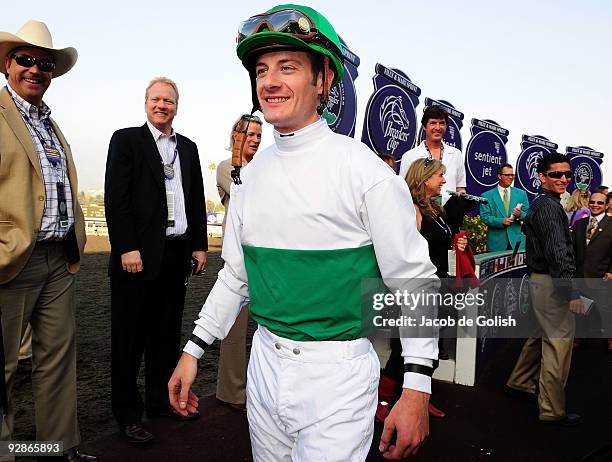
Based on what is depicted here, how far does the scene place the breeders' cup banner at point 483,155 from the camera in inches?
369

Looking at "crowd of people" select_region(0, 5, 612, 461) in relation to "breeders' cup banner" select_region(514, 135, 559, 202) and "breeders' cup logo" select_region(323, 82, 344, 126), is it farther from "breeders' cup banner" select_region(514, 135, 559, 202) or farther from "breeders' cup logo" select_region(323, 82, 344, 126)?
"breeders' cup banner" select_region(514, 135, 559, 202)

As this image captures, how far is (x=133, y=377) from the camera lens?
145 inches

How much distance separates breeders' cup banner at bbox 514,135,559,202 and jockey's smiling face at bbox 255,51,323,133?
1099 centimetres

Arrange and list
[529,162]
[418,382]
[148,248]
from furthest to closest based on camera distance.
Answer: [529,162] < [148,248] < [418,382]

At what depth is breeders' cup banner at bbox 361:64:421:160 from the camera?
232 inches

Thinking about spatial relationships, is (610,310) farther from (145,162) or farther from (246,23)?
(246,23)

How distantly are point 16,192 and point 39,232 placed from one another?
Answer: 27cm

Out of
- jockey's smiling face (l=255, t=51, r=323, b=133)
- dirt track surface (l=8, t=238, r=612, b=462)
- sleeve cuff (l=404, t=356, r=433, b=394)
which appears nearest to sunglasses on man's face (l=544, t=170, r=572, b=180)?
dirt track surface (l=8, t=238, r=612, b=462)

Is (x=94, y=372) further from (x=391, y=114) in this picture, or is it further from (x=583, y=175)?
(x=583, y=175)

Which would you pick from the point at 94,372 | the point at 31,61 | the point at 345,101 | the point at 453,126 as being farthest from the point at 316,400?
the point at 453,126

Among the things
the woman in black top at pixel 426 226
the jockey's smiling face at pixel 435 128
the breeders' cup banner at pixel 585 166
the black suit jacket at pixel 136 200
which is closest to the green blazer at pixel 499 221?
the jockey's smiling face at pixel 435 128

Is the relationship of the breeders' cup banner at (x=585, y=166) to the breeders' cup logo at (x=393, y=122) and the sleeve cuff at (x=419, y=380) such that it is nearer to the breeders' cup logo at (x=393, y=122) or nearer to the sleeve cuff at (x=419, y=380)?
the breeders' cup logo at (x=393, y=122)

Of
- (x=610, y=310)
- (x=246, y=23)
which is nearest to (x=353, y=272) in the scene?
(x=246, y=23)

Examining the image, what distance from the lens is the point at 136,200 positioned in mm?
3744
